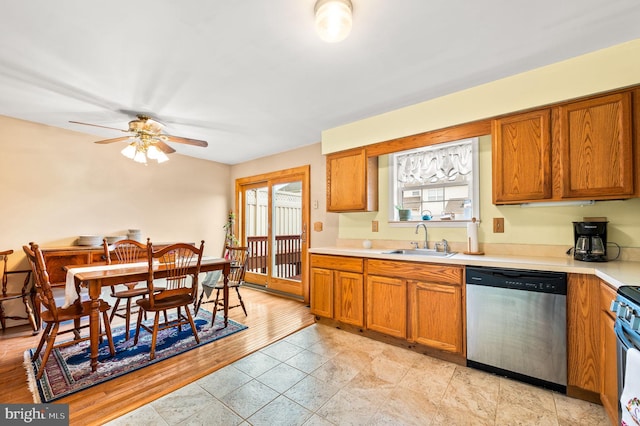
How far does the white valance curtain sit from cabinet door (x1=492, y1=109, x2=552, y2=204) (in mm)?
433

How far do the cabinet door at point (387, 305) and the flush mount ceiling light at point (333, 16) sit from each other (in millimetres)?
2173

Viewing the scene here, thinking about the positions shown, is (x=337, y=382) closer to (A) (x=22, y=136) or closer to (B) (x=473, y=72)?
(B) (x=473, y=72)

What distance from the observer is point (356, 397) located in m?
1.91

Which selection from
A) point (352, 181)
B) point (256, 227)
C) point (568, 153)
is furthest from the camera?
point (256, 227)

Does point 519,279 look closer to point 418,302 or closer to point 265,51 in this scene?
point 418,302

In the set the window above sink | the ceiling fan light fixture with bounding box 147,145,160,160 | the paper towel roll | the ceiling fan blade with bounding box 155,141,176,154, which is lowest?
the paper towel roll

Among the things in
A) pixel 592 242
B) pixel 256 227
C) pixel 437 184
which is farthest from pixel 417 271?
pixel 256 227

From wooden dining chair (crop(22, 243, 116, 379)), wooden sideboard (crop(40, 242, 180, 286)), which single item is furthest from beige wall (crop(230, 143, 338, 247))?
wooden sideboard (crop(40, 242, 180, 286))

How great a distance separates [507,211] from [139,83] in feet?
12.0

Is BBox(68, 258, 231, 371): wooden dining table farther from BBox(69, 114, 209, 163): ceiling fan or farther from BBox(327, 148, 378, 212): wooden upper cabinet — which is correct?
BBox(327, 148, 378, 212): wooden upper cabinet

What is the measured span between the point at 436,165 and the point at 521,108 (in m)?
0.99

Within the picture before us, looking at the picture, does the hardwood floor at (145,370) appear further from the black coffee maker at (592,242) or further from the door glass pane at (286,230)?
the black coffee maker at (592,242)

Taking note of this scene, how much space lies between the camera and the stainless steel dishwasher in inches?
75.8

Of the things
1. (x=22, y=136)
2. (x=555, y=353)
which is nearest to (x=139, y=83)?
(x=22, y=136)
